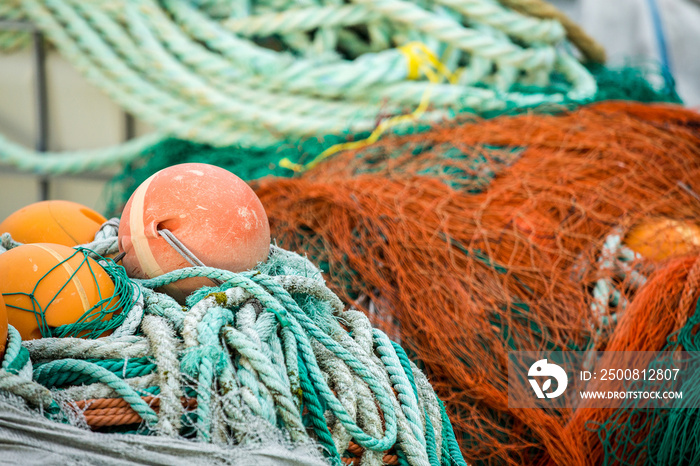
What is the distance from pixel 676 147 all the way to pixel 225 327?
1.78 metres

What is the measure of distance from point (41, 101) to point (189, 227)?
234 cm

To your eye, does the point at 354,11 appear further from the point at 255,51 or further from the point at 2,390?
the point at 2,390

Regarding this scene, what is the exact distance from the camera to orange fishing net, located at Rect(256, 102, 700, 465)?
1389 mm

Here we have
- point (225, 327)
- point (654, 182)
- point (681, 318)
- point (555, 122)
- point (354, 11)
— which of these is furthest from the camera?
point (354, 11)

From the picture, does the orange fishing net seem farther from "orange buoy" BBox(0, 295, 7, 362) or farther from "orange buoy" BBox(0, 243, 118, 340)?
"orange buoy" BBox(0, 295, 7, 362)

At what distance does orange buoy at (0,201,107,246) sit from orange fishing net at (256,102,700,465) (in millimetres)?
554

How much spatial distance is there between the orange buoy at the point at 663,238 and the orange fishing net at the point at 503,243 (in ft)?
0.12

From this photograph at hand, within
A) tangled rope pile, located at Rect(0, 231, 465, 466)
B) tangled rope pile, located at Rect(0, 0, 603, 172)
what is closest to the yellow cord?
tangled rope pile, located at Rect(0, 0, 603, 172)

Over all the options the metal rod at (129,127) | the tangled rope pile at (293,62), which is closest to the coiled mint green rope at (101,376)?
the tangled rope pile at (293,62)

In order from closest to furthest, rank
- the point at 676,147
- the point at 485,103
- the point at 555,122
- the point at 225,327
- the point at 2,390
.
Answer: the point at 2,390 < the point at 225,327 < the point at 676,147 < the point at 555,122 < the point at 485,103

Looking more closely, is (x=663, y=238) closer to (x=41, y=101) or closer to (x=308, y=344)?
(x=308, y=344)

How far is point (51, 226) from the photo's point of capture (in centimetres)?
126

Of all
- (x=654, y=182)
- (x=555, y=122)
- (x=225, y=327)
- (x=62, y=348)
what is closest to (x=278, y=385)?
(x=225, y=327)

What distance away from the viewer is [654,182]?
190 cm
